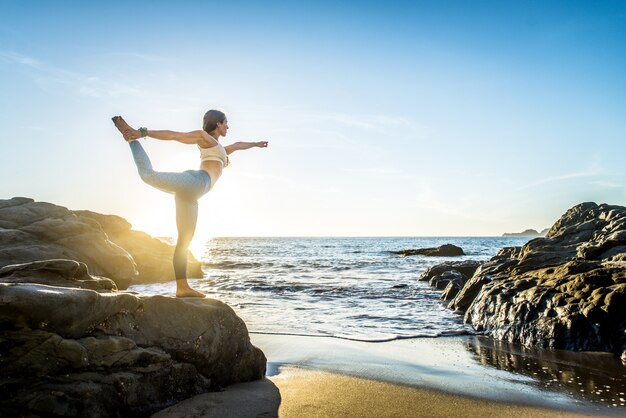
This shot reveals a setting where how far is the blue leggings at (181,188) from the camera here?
15.0 ft

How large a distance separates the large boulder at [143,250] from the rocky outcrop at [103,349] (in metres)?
20.0

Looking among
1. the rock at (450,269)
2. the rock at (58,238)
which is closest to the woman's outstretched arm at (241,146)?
the rock at (58,238)

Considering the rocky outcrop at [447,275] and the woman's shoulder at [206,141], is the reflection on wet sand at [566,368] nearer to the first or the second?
the woman's shoulder at [206,141]

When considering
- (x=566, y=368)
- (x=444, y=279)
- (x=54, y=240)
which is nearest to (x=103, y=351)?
(x=566, y=368)

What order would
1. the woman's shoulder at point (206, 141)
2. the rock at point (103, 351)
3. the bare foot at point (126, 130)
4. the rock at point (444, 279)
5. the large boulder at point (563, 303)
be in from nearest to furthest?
1. the rock at point (103, 351)
2. the bare foot at point (126, 130)
3. the woman's shoulder at point (206, 141)
4. the large boulder at point (563, 303)
5. the rock at point (444, 279)

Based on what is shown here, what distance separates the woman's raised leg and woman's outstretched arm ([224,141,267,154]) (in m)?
0.85

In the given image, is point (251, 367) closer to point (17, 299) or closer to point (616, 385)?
point (17, 299)

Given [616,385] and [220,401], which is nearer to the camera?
[220,401]

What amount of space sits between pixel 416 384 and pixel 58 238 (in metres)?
16.5

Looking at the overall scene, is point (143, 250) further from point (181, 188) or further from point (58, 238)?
point (181, 188)

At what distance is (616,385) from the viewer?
5.07m

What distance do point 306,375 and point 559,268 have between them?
6.80 meters

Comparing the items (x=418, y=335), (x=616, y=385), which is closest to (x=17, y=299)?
(x=616, y=385)

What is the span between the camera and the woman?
15.0 ft
